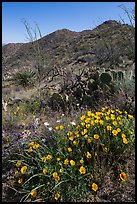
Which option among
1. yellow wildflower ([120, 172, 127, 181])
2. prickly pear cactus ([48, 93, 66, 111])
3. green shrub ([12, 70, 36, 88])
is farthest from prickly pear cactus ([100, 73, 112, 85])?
green shrub ([12, 70, 36, 88])

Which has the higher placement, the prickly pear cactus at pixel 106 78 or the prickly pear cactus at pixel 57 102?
the prickly pear cactus at pixel 106 78

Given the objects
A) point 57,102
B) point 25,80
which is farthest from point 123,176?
point 25,80

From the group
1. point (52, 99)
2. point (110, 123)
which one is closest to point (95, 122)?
point (110, 123)

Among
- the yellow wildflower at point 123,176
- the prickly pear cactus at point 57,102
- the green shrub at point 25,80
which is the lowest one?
the yellow wildflower at point 123,176

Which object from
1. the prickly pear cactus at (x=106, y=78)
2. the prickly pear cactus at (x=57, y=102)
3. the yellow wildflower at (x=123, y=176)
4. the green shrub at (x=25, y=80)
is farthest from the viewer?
the green shrub at (x=25, y=80)

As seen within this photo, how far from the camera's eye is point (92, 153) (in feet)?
10.9

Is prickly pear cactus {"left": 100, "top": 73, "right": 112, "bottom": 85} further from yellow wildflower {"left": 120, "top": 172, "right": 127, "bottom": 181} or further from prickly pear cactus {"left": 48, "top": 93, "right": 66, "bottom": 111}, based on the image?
yellow wildflower {"left": 120, "top": 172, "right": 127, "bottom": 181}

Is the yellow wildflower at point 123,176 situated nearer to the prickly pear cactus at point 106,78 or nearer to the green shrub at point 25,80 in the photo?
the prickly pear cactus at point 106,78

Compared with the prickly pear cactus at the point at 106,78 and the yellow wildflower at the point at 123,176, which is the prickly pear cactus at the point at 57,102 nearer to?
the prickly pear cactus at the point at 106,78

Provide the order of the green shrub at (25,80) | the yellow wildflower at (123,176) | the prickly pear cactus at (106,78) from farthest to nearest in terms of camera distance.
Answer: the green shrub at (25,80)
the prickly pear cactus at (106,78)
the yellow wildflower at (123,176)

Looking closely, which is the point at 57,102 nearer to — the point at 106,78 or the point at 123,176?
the point at 106,78

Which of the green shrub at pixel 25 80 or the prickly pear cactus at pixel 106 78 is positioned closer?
the prickly pear cactus at pixel 106 78

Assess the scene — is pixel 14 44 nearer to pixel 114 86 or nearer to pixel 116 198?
pixel 114 86

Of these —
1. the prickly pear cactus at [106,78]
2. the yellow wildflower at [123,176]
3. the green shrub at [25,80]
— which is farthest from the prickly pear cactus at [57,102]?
the green shrub at [25,80]
